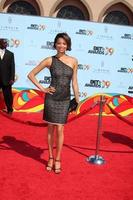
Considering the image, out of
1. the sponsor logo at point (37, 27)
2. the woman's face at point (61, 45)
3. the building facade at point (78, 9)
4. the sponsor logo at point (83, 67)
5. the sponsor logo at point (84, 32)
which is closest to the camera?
the woman's face at point (61, 45)

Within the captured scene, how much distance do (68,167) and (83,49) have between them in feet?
15.4

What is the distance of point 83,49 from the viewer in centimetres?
916

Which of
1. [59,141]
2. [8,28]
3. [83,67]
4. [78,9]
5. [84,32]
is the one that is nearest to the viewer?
[59,141]

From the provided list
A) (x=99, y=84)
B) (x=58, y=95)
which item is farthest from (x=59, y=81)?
(x=99, y=84)

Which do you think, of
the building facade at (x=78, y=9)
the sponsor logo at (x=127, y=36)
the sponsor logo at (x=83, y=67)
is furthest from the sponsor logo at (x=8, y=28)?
the building facade at (x=78, y=9)

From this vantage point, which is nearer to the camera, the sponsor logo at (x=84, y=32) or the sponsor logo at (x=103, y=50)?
the sponsor logo at (x=84, y=32)

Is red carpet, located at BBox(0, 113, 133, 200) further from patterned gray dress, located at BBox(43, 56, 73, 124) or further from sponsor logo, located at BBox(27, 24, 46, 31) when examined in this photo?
sponsor logo, located at BBox(27, 24, 46, 31)

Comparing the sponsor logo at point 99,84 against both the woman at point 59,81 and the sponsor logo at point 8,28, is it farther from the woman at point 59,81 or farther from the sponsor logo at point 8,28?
the woman at point 59,81

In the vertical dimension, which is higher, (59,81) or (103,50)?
(103,50)

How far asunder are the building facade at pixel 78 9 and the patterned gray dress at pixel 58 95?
366 inches

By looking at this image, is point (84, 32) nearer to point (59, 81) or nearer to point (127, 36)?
point (127, 36)

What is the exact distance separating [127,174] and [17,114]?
4335mm

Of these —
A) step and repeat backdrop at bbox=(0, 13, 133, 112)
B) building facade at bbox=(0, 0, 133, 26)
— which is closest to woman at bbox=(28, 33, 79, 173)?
step and repeat backdrop at bbox=(0, 13, 133, 112)

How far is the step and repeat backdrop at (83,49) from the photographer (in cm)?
891
